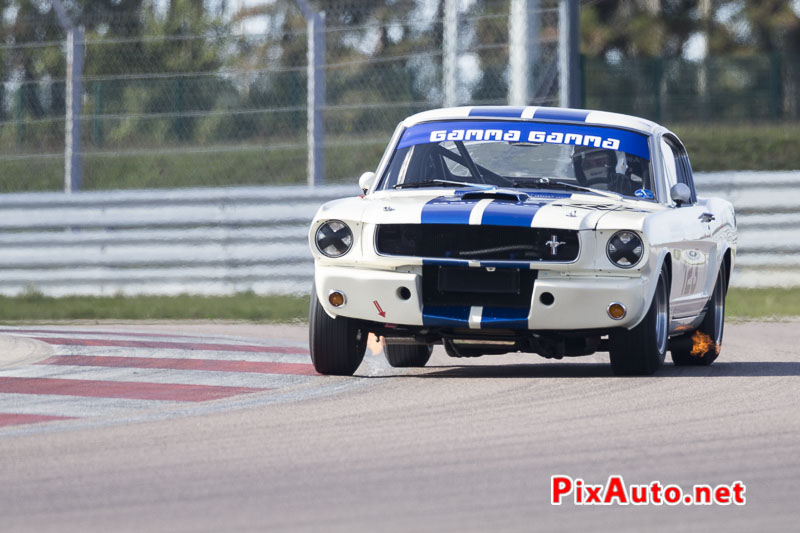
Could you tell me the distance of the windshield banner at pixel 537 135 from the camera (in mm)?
9180

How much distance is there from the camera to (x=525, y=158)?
9.08 metres

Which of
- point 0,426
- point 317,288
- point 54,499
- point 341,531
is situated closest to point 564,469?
point 341,531

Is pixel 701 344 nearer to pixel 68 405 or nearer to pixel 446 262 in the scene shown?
pixel 446 262

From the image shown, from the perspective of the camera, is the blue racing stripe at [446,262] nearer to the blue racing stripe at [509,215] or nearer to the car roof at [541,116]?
the blue racing stripe at [509,215]

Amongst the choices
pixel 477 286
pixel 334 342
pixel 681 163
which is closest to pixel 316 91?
pixel 681 163

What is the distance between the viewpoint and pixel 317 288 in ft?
27.5

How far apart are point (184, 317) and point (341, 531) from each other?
9.18m

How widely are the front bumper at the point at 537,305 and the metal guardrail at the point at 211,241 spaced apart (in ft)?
23.5

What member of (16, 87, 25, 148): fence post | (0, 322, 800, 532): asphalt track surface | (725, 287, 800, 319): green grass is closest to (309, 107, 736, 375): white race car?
(0, 322, 800, 532): asphalt track surface

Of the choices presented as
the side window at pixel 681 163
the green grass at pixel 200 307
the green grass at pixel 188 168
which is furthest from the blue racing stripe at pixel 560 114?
the green grass at pixel 188 168

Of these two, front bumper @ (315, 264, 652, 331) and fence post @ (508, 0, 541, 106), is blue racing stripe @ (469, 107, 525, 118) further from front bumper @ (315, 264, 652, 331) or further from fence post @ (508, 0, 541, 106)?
fence post @ (508, 0, 541, 106)

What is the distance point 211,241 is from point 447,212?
7674mm

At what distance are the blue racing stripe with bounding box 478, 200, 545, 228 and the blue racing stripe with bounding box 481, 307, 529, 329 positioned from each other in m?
0.42

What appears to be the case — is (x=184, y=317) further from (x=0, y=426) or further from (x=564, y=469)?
(x=564, y=469)
